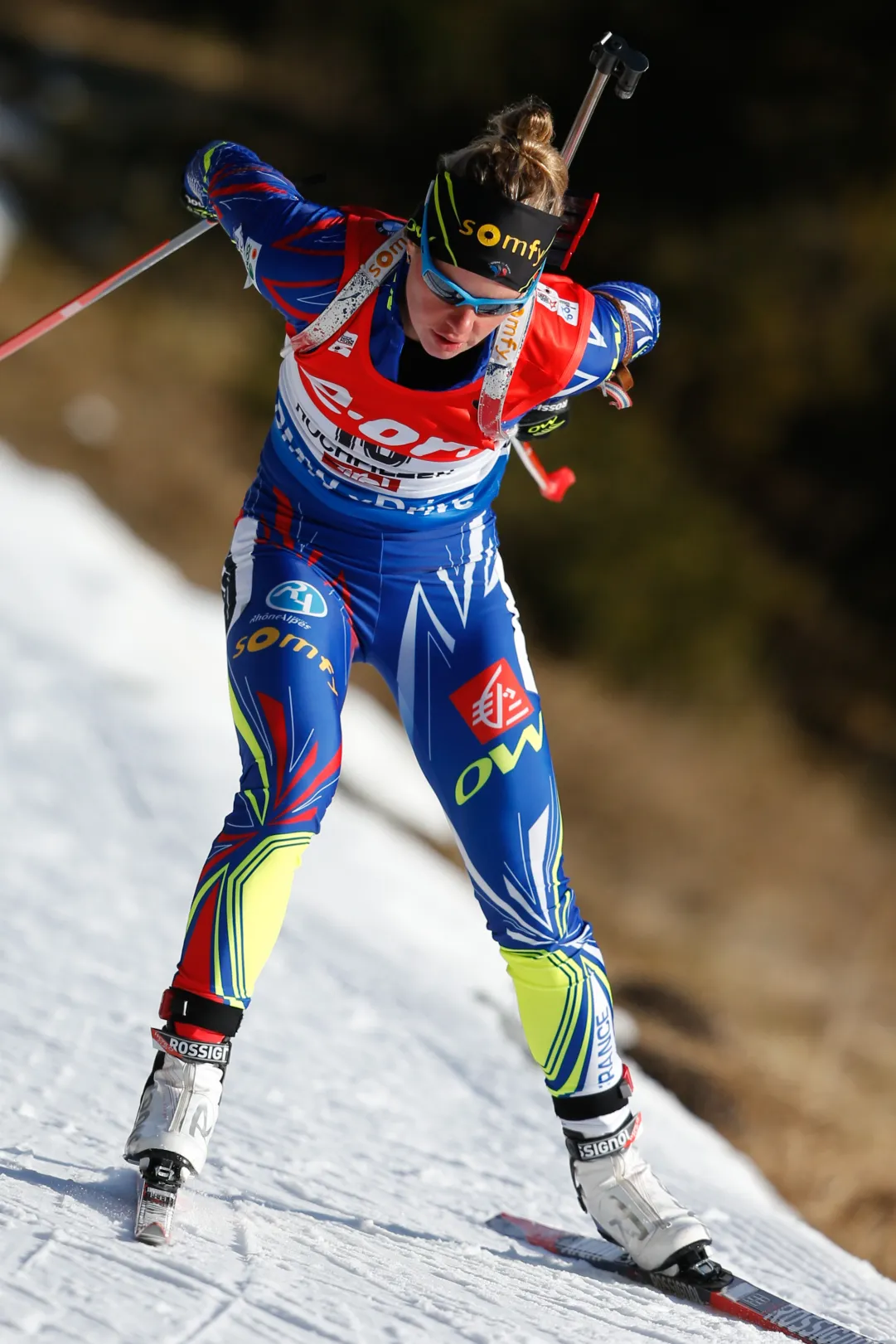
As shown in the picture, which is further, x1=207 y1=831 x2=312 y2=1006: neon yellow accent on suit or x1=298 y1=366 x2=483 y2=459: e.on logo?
x1=298 y1=366 x2=483 y2=459: e.on logo

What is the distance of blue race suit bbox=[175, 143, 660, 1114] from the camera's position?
2.55m

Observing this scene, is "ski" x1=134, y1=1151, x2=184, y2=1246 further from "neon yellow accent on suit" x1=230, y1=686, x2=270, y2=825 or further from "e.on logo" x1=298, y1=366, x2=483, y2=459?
"e.on logo" x1=298, y1=366, x2=483, y2=459

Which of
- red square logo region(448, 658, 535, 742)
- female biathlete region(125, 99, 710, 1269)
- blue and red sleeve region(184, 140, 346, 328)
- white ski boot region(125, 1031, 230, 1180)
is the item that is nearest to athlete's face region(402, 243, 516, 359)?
female biathlete region(125, 99, 710, 1269)

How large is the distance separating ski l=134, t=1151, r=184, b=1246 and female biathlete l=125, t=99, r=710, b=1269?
0.07 ft

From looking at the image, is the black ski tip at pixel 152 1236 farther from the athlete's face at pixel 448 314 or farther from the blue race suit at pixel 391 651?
the athlete's face at pixel 448 314

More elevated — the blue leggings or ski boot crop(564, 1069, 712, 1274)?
the blue leggings

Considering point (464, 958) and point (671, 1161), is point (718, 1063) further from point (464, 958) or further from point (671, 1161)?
point (671, 1161)

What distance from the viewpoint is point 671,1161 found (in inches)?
158

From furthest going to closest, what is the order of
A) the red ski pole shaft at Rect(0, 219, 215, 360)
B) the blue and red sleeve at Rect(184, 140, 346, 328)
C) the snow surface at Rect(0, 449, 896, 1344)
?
the red ski pole shaft at Rect(0, 219, 215, 360)
the blue and red sleeve at Rect(184, 140, 346, 328)
the snow surface at Rect(0, 449, 896, 1344)

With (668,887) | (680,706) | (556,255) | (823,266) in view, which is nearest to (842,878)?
(668,887)

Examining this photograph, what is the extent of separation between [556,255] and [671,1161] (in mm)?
2459

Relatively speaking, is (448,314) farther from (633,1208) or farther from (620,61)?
(633,1208)

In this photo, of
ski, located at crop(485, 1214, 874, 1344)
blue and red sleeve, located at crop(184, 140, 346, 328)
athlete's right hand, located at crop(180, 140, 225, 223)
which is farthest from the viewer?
athlete's right hand, located at crop(180, 140, 225, 223)

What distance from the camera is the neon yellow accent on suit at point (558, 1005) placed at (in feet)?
9.00
